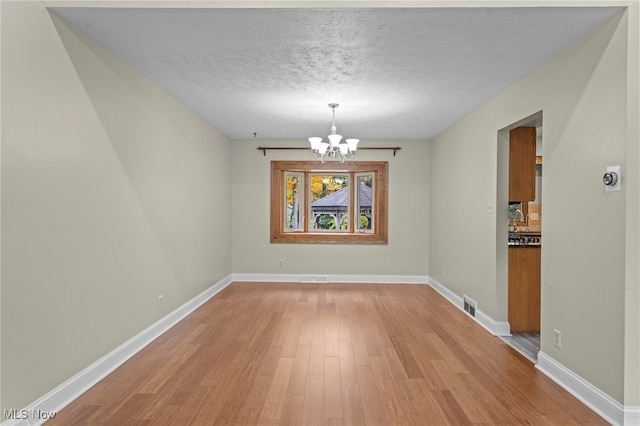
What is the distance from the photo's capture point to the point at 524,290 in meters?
3.85

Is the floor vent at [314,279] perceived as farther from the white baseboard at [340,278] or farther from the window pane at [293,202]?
the window pane at [293,202]

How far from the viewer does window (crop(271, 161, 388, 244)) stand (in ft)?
21.1

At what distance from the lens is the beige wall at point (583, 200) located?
222 cm

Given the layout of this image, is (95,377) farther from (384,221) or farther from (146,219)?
(384,221)

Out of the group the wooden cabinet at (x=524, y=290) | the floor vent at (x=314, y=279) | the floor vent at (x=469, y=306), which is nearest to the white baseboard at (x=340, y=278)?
the floor vent at (x=314, y=279)

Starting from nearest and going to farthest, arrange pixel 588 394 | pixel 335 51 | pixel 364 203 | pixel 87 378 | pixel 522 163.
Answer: pixel 588 394
pixel 87 378
pixel 335 51
pixel 522 163
pixel 364 203

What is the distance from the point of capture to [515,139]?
3814mm

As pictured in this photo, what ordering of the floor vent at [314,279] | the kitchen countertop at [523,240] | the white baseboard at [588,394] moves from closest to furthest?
the white baseboard at [588,394]
the kitchen countertop at [523,240]
the floor vent at [314,279]

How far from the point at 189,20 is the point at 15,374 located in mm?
2252

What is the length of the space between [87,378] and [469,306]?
3.90 metres

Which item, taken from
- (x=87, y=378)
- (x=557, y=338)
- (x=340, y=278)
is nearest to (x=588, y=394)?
(x=557, y=338)

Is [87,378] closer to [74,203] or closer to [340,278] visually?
[74,203]

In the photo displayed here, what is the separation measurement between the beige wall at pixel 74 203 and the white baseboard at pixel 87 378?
2.1 inches

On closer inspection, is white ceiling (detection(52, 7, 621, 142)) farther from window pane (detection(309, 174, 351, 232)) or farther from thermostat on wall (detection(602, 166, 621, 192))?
window pane (detection(309, 174, 351, 232))
